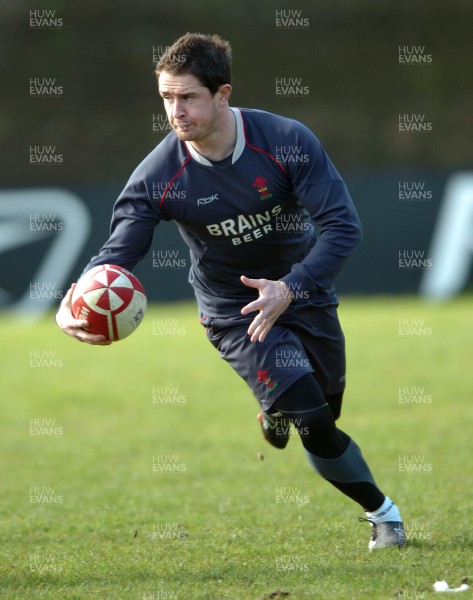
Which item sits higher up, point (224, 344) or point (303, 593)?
point (224, 344)

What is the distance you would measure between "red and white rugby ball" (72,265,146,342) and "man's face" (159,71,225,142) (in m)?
0.84

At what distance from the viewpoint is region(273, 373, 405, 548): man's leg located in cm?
559

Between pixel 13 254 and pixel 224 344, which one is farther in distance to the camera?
pixel 13 254

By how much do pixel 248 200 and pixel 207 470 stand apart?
4.36m

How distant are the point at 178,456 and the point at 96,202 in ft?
34.7

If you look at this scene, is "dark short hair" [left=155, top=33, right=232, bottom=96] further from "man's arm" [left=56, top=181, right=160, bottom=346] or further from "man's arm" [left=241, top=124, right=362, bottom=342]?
"man's arm" [left=56, top=181, right=160, bottom=346]

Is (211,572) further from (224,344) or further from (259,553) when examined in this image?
(224,344)

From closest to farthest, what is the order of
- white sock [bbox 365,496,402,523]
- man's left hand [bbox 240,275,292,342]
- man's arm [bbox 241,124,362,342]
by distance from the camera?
1. man's left hand [bbox 240,275,292,342]
2. man's arm [bbox 241,124,362,342]
3. white sock [bbox 365,496,402,523]

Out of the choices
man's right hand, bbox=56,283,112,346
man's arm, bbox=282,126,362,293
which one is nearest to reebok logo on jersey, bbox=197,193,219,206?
man's arm, bbox=282,126,362,293

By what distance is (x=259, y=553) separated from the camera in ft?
18.9

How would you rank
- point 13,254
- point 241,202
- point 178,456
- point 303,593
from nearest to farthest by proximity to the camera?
point 303,593 → point 241,202 → point 178,456 → point 13,254

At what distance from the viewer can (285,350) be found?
18.8 ft

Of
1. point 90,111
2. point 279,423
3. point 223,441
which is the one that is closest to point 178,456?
point 223,441

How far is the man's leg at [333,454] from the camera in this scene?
5.59 metres
